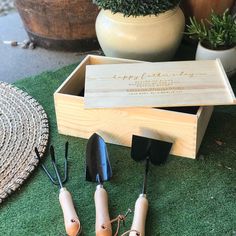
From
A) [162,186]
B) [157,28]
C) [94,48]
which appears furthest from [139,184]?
[94,48]

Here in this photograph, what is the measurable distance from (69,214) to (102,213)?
0.07 metres

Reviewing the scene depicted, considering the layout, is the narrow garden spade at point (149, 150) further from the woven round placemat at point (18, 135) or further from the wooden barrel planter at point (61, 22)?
the wooden barrel planter at point (61, 22)

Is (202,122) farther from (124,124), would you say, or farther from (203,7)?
(203,7)

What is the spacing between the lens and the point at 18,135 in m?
1.24

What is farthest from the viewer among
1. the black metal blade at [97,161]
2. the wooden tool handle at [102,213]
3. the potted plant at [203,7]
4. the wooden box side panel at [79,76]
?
the potted plant at [203,7]

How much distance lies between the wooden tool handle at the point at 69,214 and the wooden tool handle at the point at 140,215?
0.12 m

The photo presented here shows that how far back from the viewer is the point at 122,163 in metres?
1.15

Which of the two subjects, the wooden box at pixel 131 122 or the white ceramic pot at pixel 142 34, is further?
the white ceramic pot at pixel 142 34

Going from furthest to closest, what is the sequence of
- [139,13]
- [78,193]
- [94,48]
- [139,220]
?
[94,48], [139,13], [78,193], [139,220]

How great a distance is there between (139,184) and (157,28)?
52cm

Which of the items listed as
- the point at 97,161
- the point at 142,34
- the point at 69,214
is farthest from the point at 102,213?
the point at 142,34

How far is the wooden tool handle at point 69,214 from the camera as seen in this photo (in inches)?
36.4

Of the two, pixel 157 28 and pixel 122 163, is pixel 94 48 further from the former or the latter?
pixel 122 163

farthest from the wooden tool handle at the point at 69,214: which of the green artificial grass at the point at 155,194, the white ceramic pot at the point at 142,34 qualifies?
the white ceramic pot at the point at 142,34
